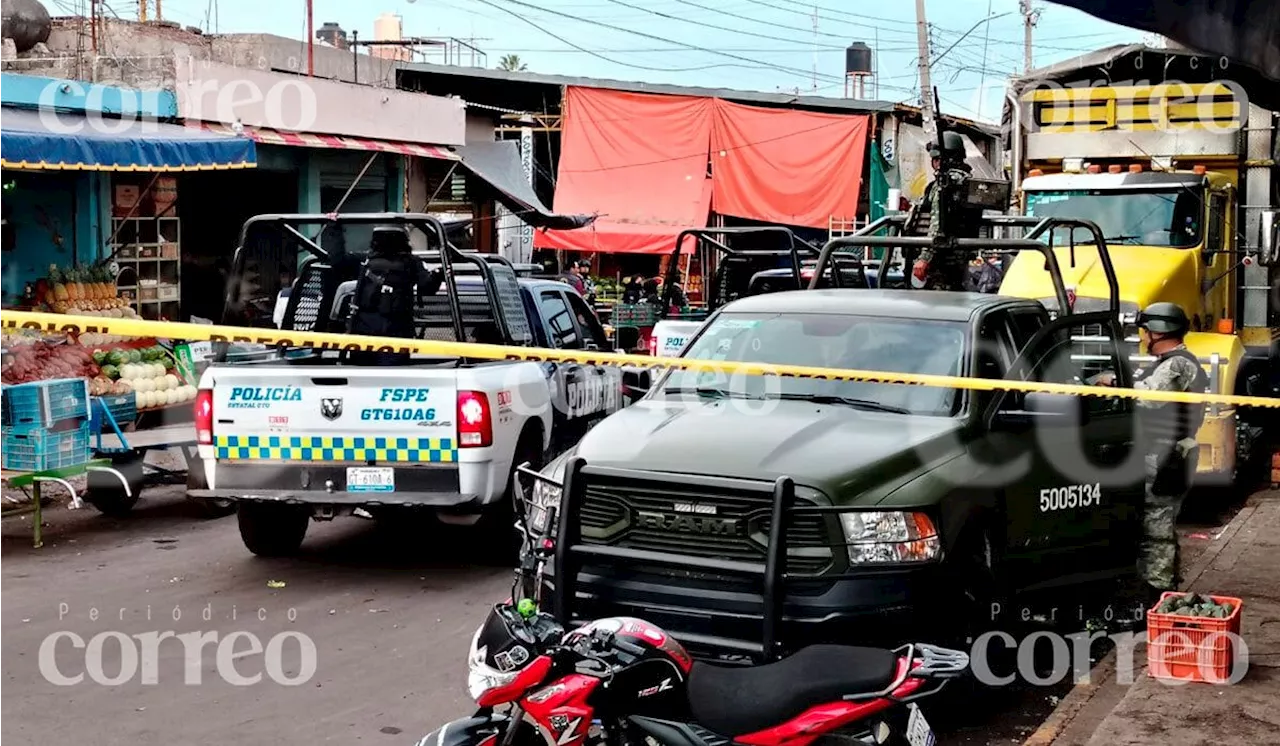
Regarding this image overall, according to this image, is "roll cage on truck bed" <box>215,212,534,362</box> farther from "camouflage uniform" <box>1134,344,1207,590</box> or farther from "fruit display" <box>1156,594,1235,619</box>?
"fruit display" <box>1156,594,1235,619</box>

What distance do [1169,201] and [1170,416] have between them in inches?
180

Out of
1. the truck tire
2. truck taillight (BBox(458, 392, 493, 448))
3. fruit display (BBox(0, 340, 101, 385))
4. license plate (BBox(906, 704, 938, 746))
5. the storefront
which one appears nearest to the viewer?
license plate (BBox(906, 704, 938, 746))

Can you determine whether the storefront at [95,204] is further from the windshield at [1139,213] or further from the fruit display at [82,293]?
the windshield at [1139,213]

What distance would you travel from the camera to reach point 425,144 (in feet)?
79.3

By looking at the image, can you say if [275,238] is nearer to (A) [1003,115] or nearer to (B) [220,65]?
(B) [220,65]

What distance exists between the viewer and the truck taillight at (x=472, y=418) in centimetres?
915

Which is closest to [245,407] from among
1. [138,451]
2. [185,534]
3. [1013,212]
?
[185,534]

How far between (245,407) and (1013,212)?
8577 mm

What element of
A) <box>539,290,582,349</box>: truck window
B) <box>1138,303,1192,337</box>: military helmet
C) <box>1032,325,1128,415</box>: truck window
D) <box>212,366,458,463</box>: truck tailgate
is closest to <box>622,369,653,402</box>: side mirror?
<box>539,290,582,349</box>: truck window

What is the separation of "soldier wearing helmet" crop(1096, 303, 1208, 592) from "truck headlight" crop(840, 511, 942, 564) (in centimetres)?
291

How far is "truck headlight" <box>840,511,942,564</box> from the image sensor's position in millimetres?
6031

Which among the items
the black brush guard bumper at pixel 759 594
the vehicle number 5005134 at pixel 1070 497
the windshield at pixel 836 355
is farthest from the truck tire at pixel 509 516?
the vehicle number 5005134 at pixel 1070 497

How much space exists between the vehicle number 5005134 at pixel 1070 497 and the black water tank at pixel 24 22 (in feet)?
51.6

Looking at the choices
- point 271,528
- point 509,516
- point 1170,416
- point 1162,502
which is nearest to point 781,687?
point 1162,502
